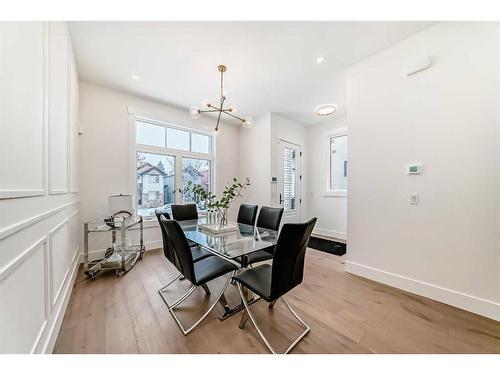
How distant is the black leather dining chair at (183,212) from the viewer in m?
2.96

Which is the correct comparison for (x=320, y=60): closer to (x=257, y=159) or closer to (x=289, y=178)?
(x=257, y=159)

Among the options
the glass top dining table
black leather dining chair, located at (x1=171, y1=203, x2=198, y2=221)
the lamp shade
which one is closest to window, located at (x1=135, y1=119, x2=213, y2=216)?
the lamp shade

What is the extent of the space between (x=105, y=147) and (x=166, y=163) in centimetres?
100

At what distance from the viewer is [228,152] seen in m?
4.67

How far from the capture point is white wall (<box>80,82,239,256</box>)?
116 inches

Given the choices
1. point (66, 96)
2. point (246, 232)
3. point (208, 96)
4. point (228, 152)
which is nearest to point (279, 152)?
point (228, 152)

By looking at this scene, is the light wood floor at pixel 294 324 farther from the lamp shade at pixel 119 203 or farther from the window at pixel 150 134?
the window at pixel 150 134

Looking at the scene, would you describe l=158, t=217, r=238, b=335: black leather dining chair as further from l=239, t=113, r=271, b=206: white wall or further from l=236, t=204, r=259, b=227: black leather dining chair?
l=239, t=113, r=271, b=206: white wall

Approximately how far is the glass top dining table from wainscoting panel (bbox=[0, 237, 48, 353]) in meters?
1.09

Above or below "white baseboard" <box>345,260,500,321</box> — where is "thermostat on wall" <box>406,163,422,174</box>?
above

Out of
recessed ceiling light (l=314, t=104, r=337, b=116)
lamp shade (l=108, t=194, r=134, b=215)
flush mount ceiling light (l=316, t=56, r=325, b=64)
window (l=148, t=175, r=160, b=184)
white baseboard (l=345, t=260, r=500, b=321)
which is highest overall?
flush mount ceiling light (l=316, t=56, r=325, b=64)

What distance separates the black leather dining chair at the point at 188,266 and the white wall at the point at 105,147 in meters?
1.97
